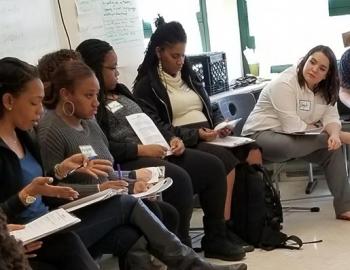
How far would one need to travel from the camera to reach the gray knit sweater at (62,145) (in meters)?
2.28

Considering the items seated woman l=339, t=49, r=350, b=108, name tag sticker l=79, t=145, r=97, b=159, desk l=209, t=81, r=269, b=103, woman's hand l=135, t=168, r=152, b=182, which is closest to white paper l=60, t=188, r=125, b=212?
name tag sticker l=79, t=145, r=97, b=159

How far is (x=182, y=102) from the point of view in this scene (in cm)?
332

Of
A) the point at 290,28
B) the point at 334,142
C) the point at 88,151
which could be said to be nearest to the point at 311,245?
the point at 334,142

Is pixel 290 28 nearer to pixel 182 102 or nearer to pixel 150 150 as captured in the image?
pixel 182 102

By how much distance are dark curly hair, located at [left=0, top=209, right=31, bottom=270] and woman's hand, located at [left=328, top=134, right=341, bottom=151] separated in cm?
262

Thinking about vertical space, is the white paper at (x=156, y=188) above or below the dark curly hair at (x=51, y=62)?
below

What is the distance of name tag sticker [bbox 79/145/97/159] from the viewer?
93.3 inches

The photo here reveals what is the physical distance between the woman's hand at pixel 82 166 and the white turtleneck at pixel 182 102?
114 centimetres

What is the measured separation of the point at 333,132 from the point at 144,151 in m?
1.26

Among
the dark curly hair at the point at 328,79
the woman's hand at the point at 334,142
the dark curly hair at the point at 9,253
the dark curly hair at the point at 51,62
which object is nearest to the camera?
the dark curly hair at the point at 9,253

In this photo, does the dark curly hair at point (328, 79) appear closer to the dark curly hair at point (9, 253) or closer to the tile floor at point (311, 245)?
the tile floor at point (311, 245)

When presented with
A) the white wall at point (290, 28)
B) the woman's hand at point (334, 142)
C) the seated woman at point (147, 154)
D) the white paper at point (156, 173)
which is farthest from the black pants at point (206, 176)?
the white wall at point (290, 28)

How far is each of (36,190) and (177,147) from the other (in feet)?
4.05

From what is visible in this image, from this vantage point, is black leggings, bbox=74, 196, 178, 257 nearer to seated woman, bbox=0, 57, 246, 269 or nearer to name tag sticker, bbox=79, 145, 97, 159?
seated woman, bbox=0, 57, 246, 269
